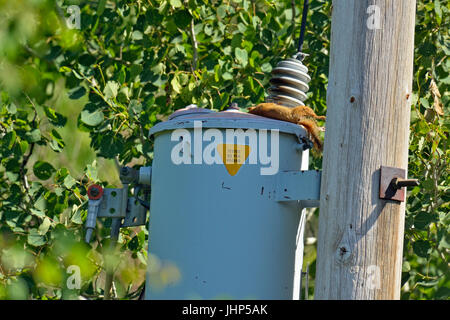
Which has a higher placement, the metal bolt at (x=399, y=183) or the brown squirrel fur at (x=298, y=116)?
the brown squirrel fur at (x=298, y=116)

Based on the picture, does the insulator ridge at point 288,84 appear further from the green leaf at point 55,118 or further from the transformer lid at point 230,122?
the green leaf at point 55,118

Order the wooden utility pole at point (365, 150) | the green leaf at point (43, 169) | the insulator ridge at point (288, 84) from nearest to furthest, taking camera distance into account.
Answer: the wooden utility pole at point (365, 150), the insulator ridge at point (288, 84), the green leaf at point (43, 169)

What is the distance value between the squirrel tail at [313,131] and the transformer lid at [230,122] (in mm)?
24

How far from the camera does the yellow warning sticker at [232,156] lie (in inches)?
93.9

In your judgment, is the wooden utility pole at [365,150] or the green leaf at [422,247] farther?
the green leaf at [422,247]

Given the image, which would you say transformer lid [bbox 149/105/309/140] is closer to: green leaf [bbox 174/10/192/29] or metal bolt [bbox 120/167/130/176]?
metal bolt [bbox 120/167/130/176]

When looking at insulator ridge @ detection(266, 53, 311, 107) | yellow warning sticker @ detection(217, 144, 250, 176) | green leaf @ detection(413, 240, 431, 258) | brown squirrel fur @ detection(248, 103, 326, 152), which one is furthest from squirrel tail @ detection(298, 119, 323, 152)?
green leaf @ detection(413, 240, 431, 258)

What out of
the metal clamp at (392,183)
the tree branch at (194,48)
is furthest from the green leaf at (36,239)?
the metal clamp at (392,183)

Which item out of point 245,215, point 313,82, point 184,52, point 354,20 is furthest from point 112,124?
point 354,20

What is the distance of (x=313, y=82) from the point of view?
161 inches

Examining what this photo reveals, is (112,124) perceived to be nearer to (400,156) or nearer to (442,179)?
(442,179)

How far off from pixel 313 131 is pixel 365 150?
48 cm

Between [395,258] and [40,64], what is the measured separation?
3.22 m

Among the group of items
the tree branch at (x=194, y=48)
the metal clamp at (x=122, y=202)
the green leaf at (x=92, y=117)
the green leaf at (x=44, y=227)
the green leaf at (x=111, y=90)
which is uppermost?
the tree branch at (x=194, y=48)
